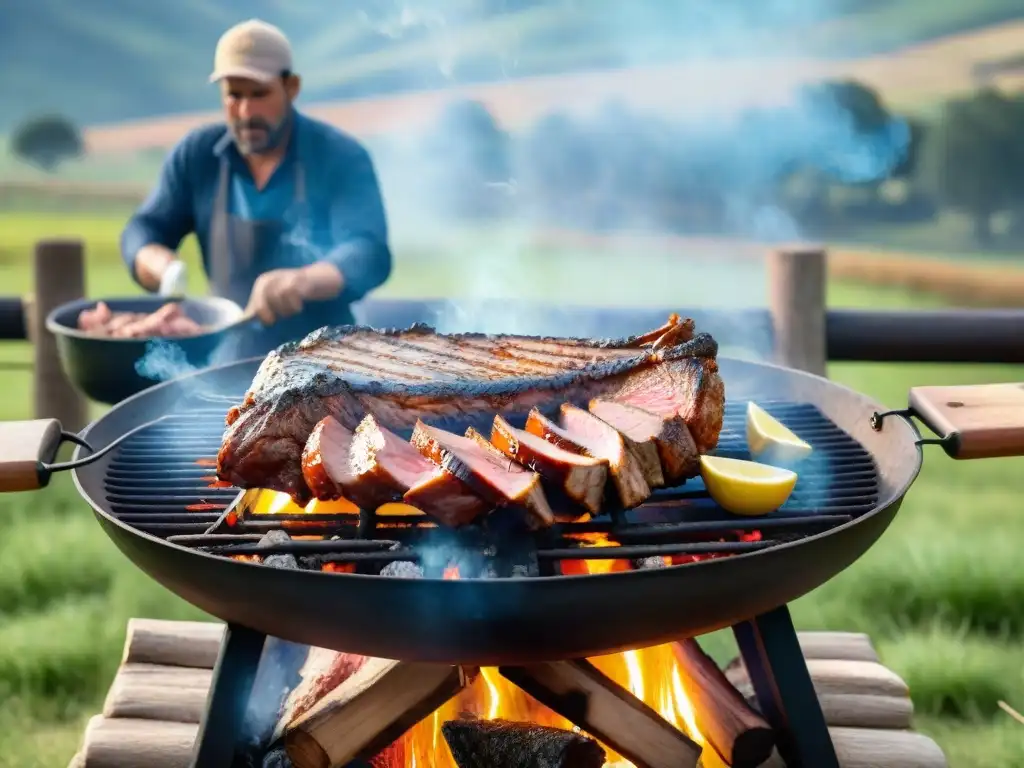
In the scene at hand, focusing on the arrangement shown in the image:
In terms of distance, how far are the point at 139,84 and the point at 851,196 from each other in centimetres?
1510

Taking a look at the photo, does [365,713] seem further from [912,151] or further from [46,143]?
[46,143]

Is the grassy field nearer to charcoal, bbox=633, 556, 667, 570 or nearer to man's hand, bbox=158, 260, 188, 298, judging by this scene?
man's hand, bbox=158, 260, 188, 298

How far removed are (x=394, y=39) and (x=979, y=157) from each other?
11209 mm

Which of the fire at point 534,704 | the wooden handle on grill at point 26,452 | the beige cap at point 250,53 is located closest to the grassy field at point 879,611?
the fire at point 534,704

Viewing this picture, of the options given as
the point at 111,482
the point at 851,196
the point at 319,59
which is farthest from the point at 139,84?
the point at 111,482

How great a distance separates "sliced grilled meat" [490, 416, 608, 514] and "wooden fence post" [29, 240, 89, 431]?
4.72 meters

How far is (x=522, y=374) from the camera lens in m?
3.00

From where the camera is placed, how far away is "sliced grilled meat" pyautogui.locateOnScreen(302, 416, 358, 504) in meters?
2.47

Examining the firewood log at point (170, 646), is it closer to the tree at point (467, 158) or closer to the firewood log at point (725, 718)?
the firewood log at point (725, 718)

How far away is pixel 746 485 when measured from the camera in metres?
2.52

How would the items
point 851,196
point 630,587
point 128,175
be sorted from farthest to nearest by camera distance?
point 128,175, point 851,196, point 630,587

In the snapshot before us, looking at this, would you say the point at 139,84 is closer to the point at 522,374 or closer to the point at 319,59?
the point at 319,59

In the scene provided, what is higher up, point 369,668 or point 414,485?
point 414,485

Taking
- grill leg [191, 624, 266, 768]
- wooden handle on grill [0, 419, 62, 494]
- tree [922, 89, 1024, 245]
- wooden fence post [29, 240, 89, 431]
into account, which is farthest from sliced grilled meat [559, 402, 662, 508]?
tree [922, 89, 1024, 245]
